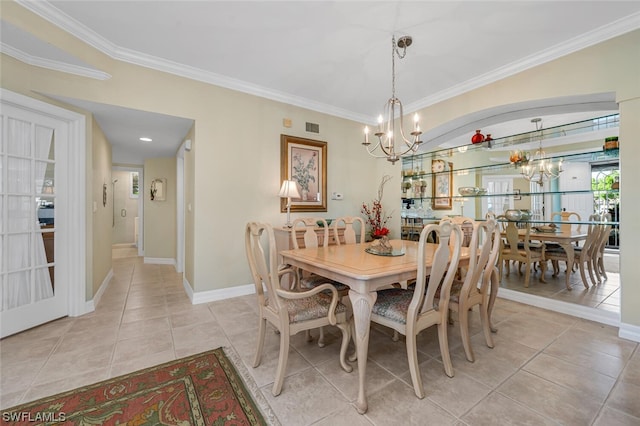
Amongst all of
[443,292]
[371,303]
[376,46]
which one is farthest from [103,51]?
[443,292]

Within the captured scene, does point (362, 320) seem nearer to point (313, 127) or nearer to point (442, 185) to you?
point (313, 127)

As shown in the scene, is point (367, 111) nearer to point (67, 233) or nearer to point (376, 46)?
point (376, 46)

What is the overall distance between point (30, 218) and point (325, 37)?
3.36 meters

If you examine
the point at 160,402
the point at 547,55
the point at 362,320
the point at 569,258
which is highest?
the point at 547,55

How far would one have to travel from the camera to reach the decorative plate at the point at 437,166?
4.40 meters

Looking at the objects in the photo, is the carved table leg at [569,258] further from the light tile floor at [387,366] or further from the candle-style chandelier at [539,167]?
the candle-style chandelier at [539,167]

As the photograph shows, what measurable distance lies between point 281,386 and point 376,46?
3089 millimetres

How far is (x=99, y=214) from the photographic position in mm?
3480

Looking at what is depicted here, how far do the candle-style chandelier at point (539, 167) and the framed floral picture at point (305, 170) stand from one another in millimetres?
2737

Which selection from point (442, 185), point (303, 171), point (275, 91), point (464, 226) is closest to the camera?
point (464, 226)

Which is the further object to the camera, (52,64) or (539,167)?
(539,167)

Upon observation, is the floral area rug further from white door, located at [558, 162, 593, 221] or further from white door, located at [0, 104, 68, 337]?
white door, located at [558, 162, 593, 221]

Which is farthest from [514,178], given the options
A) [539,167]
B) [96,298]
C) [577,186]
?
[96,298]

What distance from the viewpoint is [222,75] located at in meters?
3.27
